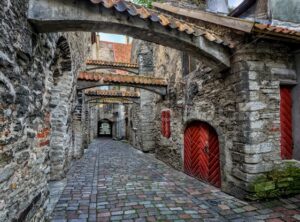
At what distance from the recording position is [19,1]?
208cm

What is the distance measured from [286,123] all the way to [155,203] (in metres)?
3.00

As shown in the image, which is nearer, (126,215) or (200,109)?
(126,215)

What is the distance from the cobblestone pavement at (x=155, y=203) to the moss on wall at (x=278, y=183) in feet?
0.46

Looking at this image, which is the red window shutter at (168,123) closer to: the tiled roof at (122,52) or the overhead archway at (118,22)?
the overhead archway at (118,22)

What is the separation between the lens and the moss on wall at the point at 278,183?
358 centimetres

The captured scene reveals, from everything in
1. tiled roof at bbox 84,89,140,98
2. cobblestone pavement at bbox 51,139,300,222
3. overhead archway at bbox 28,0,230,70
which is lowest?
cobblestone pavement at bbox 51,139,300,222

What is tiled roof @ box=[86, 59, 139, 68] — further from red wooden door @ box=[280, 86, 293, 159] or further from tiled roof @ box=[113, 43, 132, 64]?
tiled roof @ box=[113, 43, 132, 64]

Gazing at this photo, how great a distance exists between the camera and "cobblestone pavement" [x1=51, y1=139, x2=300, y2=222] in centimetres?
314

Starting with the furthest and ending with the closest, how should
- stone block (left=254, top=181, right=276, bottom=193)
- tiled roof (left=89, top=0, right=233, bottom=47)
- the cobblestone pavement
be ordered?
stone block (left=254, top=181, right=276, bottom=193) → the cobblestone pavement → tiled roof (left=89, top=0, right=233, bottom=47)

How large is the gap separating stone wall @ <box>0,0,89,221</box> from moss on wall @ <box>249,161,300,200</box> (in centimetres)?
340

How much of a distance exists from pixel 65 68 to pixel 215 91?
3.83 meters

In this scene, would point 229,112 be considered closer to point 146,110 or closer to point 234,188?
point 234,188

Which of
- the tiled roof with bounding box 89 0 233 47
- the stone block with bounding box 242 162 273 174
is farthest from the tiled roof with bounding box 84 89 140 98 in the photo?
the stone block with bounding box 242 162 273 174

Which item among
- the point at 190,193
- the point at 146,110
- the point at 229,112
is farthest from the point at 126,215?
the point at 146,110
